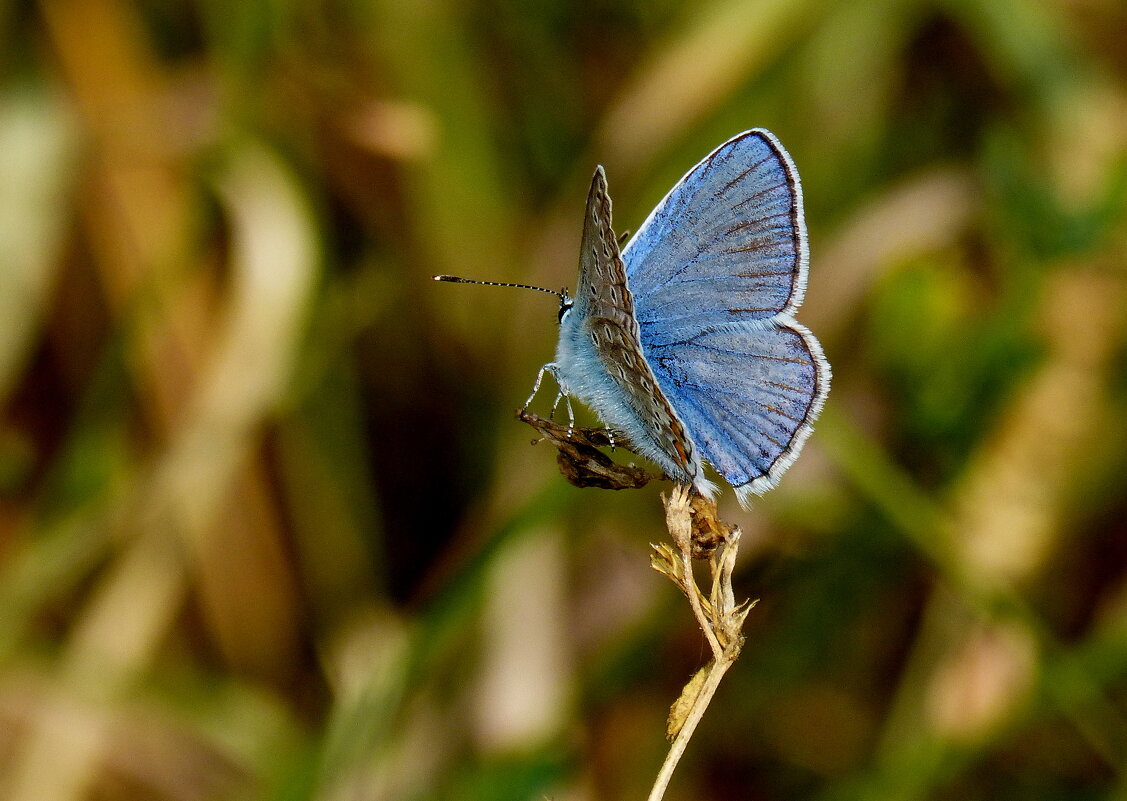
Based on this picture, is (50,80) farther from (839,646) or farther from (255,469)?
(839,646)

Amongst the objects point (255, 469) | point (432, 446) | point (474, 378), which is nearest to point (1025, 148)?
point (474, 378)

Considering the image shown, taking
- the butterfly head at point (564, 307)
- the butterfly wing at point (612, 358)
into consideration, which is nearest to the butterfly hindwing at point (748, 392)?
the butterfly wing at point (612, 358)

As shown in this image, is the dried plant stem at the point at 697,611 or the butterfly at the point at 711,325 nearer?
the dried plant stem at the point at 697,611

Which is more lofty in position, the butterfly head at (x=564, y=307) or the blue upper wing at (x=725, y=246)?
the blue upper wing at (x=725, y=246)

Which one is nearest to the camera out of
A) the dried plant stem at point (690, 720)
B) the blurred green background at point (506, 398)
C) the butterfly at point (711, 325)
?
the dried plant stem at point (690, 720)

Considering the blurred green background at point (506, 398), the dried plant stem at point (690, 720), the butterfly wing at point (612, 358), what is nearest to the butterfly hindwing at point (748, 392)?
the butterfly wing at point (612, 358)

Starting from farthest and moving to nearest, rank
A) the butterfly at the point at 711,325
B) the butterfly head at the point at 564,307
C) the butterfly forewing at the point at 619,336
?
the butterfly head at the point at 564,307 → the butterfly at the point at 711,325 → the butterfly forewing at the point at 619,336

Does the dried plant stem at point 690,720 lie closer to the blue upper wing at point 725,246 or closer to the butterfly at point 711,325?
the butterfly at point 711,325
